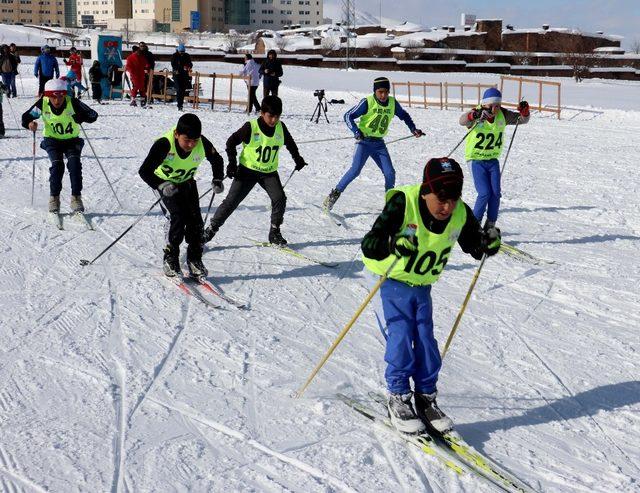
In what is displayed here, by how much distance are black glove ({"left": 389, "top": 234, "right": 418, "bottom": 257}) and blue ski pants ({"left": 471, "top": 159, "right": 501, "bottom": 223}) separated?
4.23 m

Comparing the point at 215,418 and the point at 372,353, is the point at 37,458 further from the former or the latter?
the point at 372,353

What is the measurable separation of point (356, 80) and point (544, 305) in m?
30.1

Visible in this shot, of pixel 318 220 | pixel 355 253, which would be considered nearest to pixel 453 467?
pixel 355 253

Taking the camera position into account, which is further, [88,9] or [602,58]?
[88,9]

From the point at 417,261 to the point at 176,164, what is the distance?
297 centimetres

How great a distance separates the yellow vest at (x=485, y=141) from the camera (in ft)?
24.7

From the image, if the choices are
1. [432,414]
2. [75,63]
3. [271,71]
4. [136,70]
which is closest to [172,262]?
[432,414]

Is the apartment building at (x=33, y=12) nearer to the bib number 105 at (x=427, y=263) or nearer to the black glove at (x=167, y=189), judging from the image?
the black glove at (x=167, y=189)

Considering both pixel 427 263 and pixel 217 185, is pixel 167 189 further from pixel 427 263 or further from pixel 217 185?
pixel 427 263

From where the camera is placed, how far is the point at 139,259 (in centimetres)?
709

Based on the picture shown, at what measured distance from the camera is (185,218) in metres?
6.18

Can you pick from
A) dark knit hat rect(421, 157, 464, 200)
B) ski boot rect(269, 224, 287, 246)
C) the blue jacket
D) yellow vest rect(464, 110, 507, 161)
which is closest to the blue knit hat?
yellow vest rect(464, 110, 507, 161)

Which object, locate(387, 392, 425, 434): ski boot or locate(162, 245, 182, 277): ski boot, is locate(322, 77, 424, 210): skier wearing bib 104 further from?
locate(387, 392, 425, 434): ski boot

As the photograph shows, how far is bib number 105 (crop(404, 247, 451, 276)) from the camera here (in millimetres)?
3691
